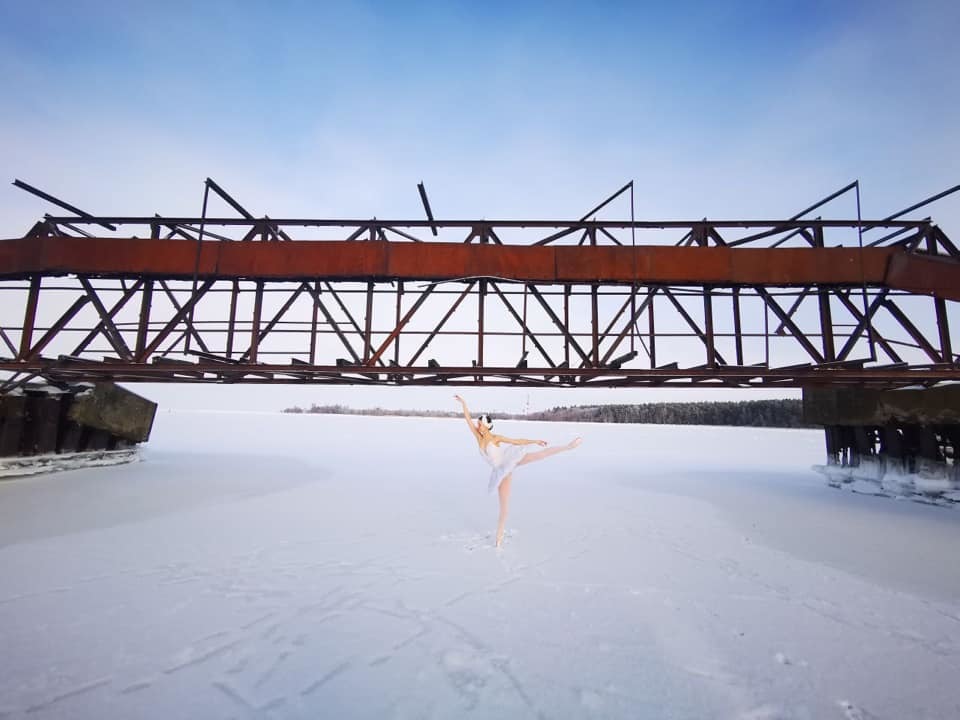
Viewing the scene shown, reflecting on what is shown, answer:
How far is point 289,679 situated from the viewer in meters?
2.66

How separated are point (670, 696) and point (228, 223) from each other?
401 inches

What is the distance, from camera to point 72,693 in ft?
8.09

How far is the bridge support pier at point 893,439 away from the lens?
8.63 m

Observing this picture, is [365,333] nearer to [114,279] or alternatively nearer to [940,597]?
[114,279]

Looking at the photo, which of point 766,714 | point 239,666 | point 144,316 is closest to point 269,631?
point 239,666

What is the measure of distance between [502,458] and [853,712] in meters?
3.70

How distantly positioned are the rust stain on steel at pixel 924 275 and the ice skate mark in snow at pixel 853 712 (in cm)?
921

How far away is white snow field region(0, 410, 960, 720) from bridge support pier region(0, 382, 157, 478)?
7.42ft

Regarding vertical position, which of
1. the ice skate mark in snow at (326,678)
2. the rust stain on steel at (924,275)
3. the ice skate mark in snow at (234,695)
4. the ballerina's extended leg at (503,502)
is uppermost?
the rust stain on steel at (924,275)

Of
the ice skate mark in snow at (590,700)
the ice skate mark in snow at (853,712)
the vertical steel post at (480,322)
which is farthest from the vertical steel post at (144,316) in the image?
the ice skate mark in snow at (853,712)

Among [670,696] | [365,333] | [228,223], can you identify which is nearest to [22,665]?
[670,696]

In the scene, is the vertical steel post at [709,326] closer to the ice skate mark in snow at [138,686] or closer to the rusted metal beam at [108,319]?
the ice skate mark in snow at [138,686]

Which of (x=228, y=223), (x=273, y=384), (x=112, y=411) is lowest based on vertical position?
(x=112, y=411)

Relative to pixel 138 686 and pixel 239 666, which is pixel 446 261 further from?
pixel 138 686
